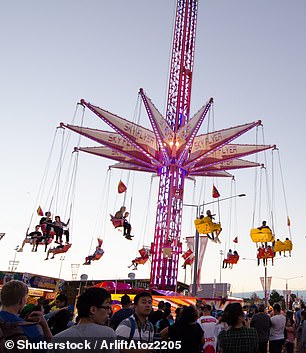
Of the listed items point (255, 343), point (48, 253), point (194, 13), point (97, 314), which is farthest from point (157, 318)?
point (194, 13)

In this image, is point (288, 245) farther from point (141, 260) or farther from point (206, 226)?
point (141, 260)

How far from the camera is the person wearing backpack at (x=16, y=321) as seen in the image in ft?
10.9

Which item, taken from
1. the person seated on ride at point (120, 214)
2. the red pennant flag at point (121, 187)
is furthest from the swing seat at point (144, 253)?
the person seated on ride at point (120, 214)

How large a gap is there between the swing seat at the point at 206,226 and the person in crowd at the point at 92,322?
18.0 metres

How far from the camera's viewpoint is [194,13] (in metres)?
30.3

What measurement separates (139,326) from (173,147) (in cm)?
2207

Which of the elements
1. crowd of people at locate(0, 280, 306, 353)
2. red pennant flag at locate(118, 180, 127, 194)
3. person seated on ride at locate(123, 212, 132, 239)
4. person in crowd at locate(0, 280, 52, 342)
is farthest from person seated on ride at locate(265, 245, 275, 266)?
person in crowd at locate(0, 280, 52, 342)

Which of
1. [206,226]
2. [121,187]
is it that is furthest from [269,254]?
[121,187]

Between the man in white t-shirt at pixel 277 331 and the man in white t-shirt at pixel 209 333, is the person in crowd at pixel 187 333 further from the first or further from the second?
the man in white t-shirt at pixel 277 331

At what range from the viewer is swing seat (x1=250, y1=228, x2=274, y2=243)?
66.4ft

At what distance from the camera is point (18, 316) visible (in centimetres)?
356

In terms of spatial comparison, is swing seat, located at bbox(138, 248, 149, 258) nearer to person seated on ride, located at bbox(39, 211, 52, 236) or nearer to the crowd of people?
person seated on ride, located at bbox(39, 211, 52, 236)

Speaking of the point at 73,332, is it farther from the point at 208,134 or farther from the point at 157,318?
the point at 208,134

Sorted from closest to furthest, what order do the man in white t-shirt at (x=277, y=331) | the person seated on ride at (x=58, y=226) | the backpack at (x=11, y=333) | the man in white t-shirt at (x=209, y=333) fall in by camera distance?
the backpack at (x=11, y=333) → the man in white t-shirt at (x=209, y=333) → the man in white t-shirt at (x=277, y=331) → the person seated on ride at (x=58, y=226)
